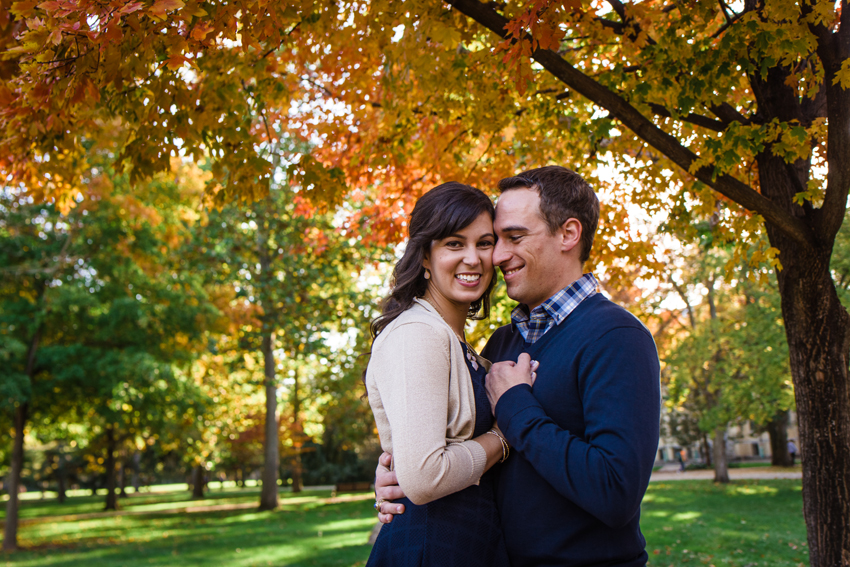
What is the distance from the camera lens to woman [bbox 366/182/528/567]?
2.12 meters

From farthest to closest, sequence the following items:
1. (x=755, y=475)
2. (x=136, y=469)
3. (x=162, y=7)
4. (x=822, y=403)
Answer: (x=136, y=469) → (x=755, y=475) → (x=822, y=403) → (x=162, y=7)

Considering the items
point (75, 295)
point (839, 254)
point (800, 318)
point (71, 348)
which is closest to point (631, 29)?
point (800, 318)

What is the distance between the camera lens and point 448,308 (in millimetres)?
2691

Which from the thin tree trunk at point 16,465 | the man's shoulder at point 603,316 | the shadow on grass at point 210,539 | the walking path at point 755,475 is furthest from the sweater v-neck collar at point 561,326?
the walking path at point 755,475

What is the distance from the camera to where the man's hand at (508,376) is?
226 centimetres

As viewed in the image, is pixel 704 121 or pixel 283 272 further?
pixel 283 272

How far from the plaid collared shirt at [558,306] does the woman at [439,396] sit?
0.82 ft

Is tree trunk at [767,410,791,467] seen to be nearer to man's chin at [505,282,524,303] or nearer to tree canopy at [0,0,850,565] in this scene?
tree canopy at [0,0,850,565]

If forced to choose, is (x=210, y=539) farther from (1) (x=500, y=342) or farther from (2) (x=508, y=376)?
(2) (x=508, y=376)

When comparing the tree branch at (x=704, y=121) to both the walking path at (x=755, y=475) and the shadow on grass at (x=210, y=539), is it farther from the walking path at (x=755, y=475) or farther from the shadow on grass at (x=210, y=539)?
the walking path at (x=755, y=475)

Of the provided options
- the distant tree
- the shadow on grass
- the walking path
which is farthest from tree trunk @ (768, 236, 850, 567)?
the walking path

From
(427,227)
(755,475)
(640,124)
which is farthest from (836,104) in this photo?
(755,475)

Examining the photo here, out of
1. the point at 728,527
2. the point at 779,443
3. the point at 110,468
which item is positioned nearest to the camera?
the point at 728,527

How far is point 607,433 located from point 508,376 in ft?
1.44
